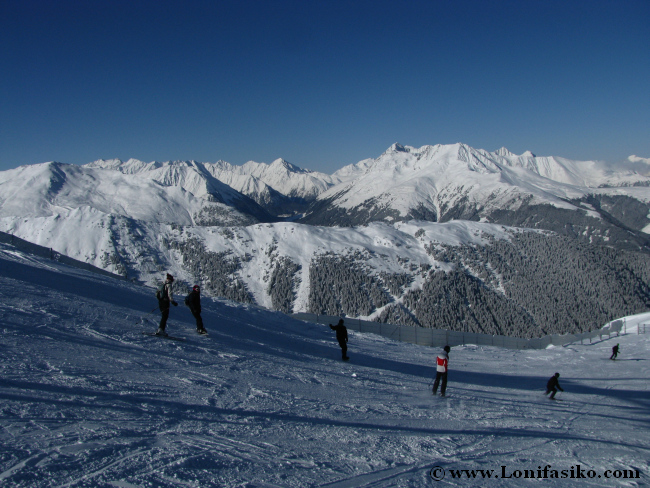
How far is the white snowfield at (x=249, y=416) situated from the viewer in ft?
19.8

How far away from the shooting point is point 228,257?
150875 millimetres

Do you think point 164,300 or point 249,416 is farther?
point 164,300

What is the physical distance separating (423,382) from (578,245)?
182 metres

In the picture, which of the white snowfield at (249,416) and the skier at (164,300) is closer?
the white snowfield at (249,416)

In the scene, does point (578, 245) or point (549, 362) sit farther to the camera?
point (578, 245)

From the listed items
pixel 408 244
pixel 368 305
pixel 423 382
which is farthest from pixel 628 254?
pixel 423 382

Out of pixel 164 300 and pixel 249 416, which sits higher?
pixel 164 300

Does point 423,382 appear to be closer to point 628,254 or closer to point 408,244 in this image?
point 408,244

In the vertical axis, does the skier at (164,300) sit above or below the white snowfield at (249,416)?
above

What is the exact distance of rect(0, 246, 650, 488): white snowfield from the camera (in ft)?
19.8

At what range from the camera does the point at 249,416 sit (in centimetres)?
846

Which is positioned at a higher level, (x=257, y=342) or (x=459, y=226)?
(x=459, y=226)

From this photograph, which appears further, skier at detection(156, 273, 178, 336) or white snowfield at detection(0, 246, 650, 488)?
skier at detection(156, 273, 178, 336)

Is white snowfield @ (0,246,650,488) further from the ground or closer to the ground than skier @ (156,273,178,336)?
closer to the ground
